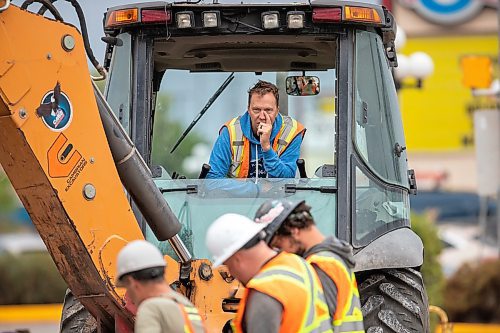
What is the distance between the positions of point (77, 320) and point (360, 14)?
2.57 m

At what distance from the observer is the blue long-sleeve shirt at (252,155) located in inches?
357

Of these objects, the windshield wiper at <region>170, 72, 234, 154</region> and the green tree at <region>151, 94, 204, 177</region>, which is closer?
the green tree at <region>151, 94, 204, 177</region>

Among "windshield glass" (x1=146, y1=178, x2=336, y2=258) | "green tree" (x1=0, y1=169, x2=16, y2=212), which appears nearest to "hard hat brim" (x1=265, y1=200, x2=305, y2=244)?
"windshield glass" (x1=146, y1=178, x2=336, y2=258)

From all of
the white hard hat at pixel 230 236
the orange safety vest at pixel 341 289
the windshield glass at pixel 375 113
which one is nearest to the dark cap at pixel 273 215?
the orange safety vest at pixel 341 289

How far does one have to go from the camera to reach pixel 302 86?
954cm

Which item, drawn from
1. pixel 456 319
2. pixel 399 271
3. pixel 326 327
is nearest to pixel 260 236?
pixel 326 327

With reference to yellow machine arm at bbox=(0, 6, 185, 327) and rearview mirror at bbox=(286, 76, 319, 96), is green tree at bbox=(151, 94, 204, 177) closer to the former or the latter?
rearview mirror at bbox=(286, 76, 319, 96)

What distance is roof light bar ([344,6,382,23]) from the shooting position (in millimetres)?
8711

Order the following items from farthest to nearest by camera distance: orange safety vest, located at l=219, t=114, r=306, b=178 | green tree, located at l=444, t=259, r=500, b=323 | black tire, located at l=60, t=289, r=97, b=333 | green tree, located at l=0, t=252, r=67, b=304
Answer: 1. green tree, located at l=0, t=252, r=67, b=304
2. green tree, located at l=444, t=259, r=500, b=323
3. orange safety vest, located at l=219, t=114, r=306, b=178
4. black tire, located at l=60, t=289, r=97, b=333

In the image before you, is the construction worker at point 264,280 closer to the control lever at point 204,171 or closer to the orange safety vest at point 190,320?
the orange safety vest at point 190,320

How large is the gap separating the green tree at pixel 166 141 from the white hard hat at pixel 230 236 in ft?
9.62

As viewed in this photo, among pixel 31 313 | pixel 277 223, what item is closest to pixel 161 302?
pixel 277 223

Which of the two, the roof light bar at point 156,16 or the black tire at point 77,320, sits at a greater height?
the roof light bar at point 156,16

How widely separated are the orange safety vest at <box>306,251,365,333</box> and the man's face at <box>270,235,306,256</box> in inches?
3.6
